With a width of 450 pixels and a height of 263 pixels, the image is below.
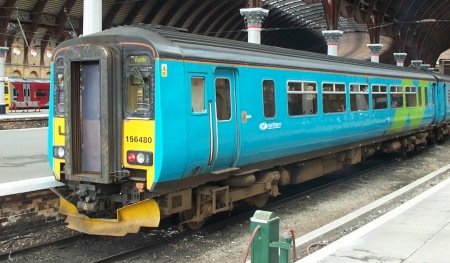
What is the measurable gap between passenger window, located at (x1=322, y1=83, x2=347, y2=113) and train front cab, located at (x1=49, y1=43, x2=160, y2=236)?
5155mm

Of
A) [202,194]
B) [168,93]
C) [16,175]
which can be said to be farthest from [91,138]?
[16,175]

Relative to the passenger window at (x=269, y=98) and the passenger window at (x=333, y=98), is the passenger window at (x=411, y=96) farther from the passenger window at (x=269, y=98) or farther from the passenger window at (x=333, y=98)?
the passenger window at (x=269, y=98)

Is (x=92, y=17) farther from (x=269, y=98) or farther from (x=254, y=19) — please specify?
(x=254, y=19)

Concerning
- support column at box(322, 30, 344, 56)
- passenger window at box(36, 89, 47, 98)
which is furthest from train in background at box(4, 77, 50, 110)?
support column at box(322, 30, 344, 56)

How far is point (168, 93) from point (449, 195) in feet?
21.3

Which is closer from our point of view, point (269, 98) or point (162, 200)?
point (162, 200)

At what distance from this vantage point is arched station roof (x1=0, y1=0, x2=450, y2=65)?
36281 millimetres

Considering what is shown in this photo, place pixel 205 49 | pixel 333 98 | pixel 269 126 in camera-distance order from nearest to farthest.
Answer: pixel 205 49
pixel 269 126
pixel 333 98

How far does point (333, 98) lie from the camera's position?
37.2 feet

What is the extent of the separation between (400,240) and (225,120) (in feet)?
10.1

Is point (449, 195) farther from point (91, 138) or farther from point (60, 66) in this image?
point (60, 66)

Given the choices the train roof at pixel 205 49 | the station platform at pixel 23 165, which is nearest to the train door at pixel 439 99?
the train roof at pixel 205 49

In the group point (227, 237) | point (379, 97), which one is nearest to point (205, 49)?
point (227, 237)

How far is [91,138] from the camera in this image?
7180mm
